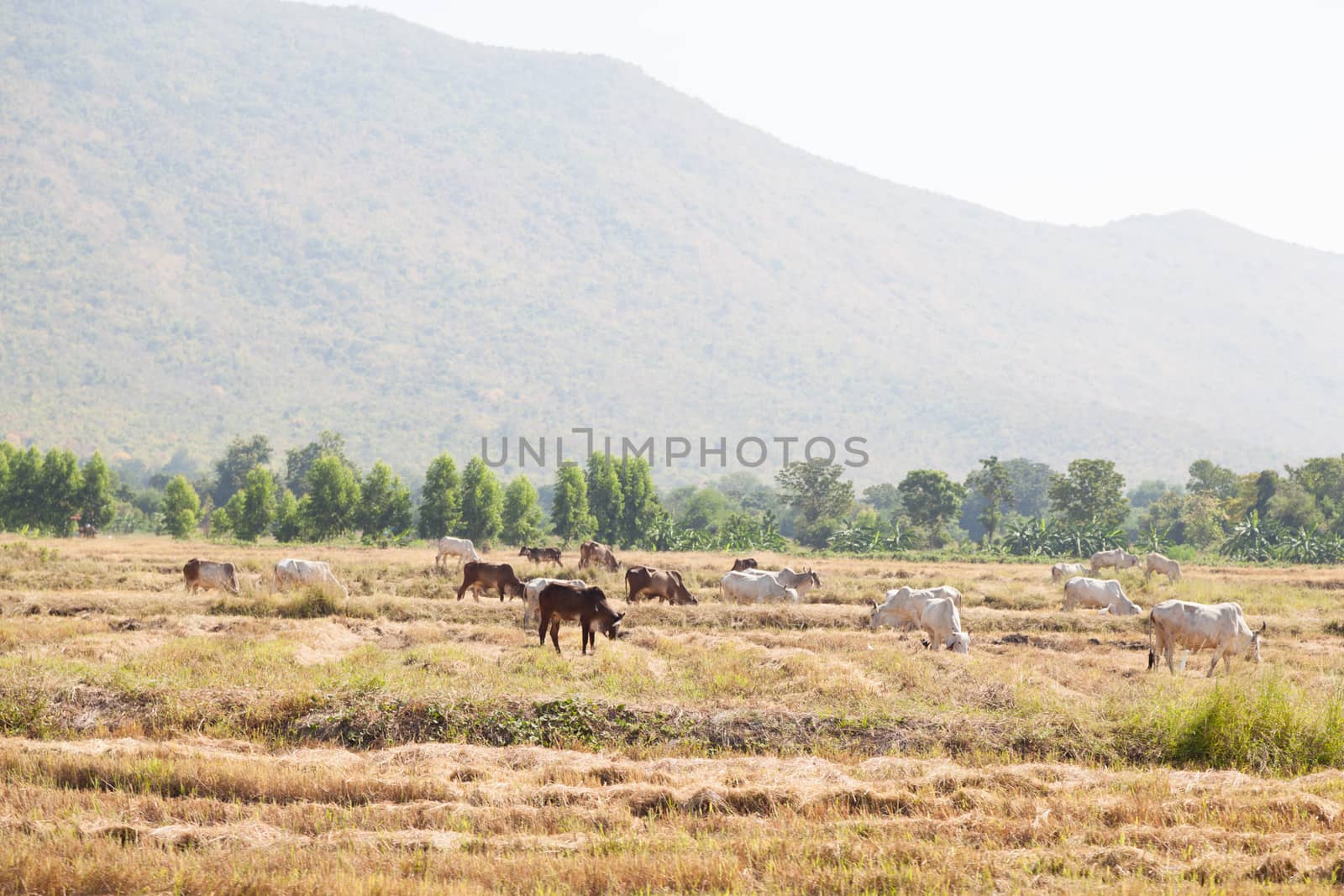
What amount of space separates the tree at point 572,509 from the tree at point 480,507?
13.9 feet

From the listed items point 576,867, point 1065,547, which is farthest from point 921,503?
point 576,867

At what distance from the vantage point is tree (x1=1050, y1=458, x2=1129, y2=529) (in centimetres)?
9188

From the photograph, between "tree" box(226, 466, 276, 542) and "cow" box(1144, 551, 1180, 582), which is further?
"tree" box(226, 466, 276, 542)

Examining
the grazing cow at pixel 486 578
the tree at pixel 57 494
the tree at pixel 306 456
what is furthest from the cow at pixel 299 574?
the tree at pixel 306 456

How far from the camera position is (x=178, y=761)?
41.5 ft

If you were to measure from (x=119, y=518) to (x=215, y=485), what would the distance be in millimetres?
30603

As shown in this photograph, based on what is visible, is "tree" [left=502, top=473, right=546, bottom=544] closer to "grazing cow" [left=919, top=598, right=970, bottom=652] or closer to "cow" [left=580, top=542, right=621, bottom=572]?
"cow" [left=580, top=542, right=621, bottom=572]

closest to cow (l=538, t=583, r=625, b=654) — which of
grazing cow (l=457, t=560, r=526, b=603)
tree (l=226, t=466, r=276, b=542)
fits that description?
grazing cow (l=457, t=560, r=526, b=603)

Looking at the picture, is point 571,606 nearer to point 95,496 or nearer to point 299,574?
point 299,574

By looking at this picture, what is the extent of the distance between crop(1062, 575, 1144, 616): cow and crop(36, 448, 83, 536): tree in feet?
229

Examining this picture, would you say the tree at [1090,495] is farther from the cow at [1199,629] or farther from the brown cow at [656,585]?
the cow at [1199,629]

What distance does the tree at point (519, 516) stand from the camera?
80188mm

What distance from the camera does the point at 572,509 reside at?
8000 cm

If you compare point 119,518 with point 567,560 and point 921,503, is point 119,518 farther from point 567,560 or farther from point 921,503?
point 921,503
